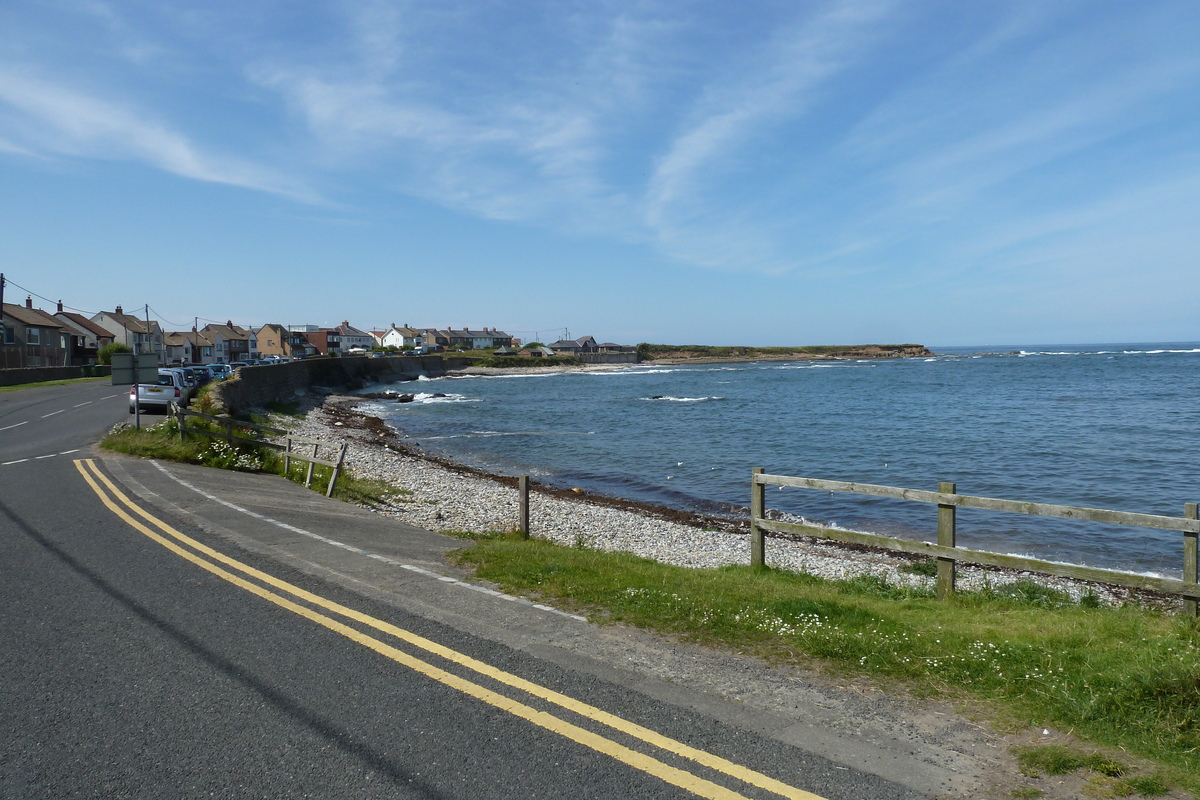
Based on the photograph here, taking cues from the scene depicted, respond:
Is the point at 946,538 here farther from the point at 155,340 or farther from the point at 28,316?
the point at 155,340

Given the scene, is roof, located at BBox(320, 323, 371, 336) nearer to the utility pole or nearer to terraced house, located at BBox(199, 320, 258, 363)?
terraced house, located at BBox(199, 320, 258, 363)

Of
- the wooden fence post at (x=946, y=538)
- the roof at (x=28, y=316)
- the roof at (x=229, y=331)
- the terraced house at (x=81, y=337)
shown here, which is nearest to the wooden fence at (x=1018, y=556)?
the wooden fence post at (x=946, y=538)

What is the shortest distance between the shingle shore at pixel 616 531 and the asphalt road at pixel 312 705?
695 centimetres

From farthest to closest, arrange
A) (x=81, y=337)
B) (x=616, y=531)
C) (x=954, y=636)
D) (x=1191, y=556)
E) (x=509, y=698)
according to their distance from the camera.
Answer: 1. (x=81, y=337)
2. (x=616, y=531)
3. (x=1191, y=556)
4. (x=954, y=636)
5. (x=509, y=698)

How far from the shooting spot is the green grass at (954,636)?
5.02m

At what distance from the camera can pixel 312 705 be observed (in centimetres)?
526

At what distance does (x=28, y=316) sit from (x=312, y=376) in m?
28.9

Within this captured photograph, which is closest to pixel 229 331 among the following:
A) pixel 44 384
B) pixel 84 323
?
pixel 84 323

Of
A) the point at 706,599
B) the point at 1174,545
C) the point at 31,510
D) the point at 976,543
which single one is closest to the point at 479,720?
the point at 706,599

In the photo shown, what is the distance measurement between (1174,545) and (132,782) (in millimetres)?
21028

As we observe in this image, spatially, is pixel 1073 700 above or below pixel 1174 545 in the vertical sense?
above

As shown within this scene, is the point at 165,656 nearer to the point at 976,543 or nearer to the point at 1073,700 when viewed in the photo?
the point at 1073,700

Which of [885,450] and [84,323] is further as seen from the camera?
[84,323]

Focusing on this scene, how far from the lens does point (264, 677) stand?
18.8 feet
